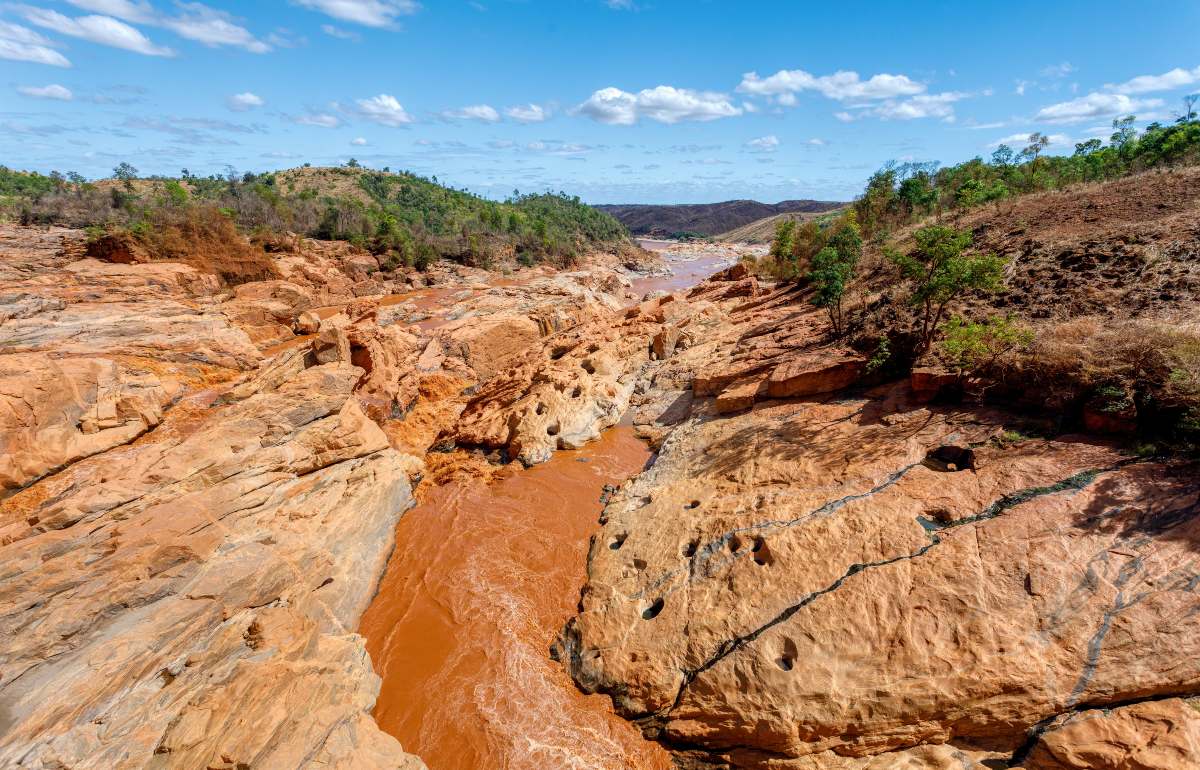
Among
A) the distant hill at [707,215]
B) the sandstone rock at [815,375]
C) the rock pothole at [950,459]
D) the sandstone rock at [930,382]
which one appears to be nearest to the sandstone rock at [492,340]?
the sandstone rock at [815,375]

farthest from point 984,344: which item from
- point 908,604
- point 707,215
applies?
point 707,215

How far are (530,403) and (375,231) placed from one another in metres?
36.6

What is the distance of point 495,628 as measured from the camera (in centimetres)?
810

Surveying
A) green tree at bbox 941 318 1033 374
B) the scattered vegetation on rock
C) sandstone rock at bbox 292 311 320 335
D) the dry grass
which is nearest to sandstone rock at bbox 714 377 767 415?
the scattered vegetation on rock

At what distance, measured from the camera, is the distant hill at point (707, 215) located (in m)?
151

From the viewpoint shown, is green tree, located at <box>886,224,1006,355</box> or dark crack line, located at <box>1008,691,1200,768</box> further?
green tree, located at <box>886,224,1006,355</box>

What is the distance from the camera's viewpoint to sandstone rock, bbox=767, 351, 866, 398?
35.8 ft

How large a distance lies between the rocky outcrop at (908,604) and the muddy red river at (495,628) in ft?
1.66

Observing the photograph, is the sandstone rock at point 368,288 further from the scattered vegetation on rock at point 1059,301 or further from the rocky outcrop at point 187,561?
the scattered vegetation on rock at point 1059,301

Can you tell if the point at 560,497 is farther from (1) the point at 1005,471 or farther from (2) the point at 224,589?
(1) the point at 1005,471

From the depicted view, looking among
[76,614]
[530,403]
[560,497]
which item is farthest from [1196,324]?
[76,614]

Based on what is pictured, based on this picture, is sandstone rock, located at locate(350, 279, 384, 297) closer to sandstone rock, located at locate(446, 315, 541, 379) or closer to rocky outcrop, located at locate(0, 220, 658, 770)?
rocky outcrop, located at locate(0, 220, 658, 770)

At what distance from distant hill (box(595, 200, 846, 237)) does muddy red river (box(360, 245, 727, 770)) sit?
461ft

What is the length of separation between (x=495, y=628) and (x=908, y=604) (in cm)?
607
